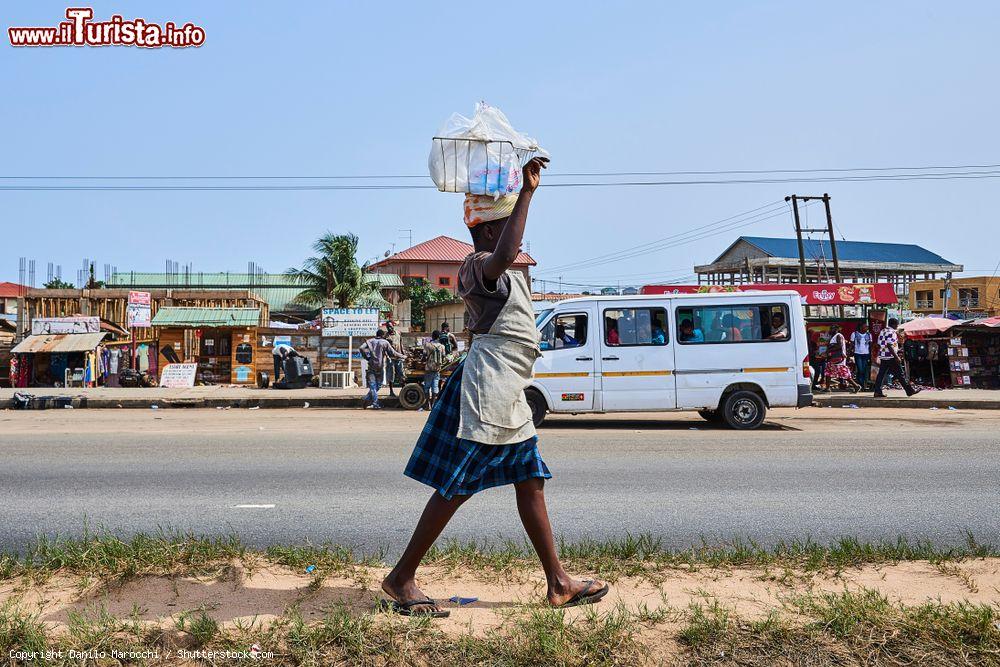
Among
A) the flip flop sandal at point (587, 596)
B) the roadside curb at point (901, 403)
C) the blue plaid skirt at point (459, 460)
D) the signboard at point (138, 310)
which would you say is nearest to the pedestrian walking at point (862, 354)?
the roadside curb at point (901, 403)

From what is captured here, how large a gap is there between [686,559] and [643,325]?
8571 millimetres

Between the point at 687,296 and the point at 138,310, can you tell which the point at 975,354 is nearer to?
the point at 687,296

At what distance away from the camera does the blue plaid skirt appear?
3.26 m

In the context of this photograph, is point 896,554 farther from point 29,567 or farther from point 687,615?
point 29,567

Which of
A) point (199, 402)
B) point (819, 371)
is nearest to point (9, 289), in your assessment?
point (199, 402)

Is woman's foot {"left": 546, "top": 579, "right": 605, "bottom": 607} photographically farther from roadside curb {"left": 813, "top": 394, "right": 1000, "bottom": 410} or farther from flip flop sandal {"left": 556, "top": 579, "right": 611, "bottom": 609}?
roadside curb {"left": 813, "top": 394, "right": 1000, "bottom": 410}

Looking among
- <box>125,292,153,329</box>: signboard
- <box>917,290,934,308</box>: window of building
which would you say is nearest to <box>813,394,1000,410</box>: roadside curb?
<box>125,292,153,329</box>: signboard

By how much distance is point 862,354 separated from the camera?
19812 millimetres

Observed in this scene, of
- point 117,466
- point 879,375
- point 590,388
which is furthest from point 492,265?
point 879,375

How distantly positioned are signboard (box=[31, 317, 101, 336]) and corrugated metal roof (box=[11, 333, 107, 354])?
216 millimetres

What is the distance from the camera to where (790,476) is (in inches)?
287

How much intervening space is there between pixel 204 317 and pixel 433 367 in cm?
1351

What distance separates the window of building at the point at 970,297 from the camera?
49031 millimetres

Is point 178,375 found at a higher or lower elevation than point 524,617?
higher
